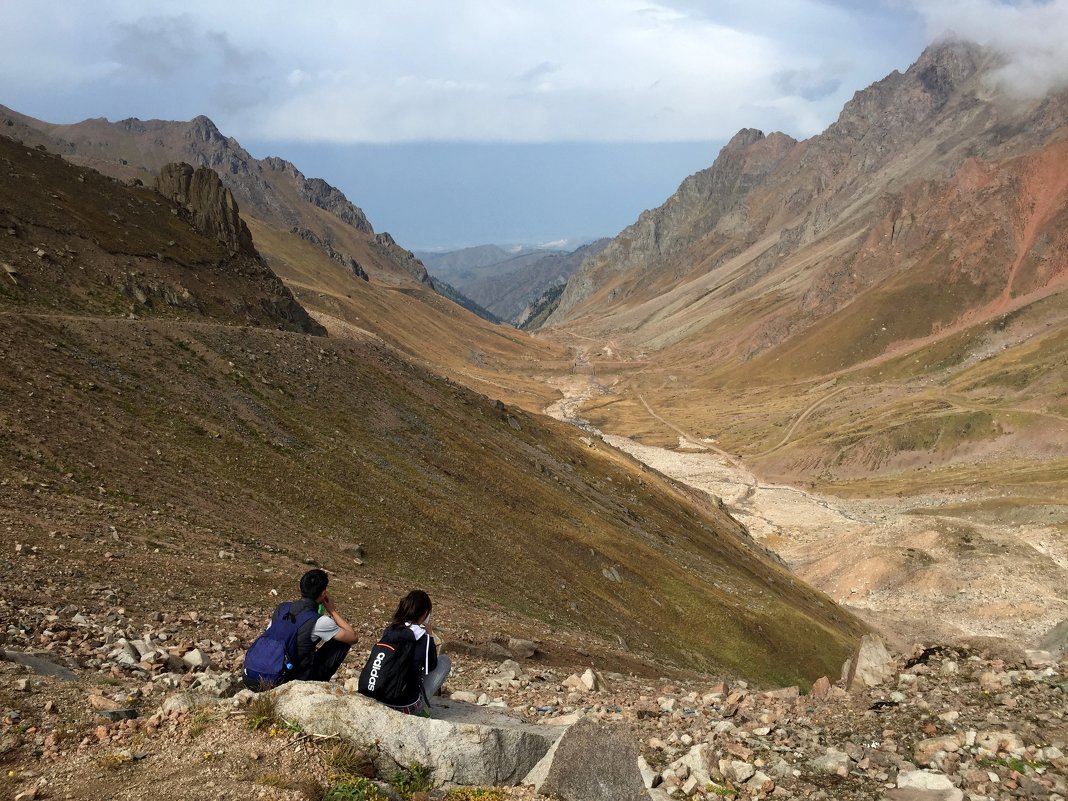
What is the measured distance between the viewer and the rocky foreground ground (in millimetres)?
10430

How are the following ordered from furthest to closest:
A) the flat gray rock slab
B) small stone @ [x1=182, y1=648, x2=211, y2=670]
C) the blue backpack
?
small stone @ [x1=182, y1=648, x2=211, y2=670] → the flat gray rock slab → the blue backpack

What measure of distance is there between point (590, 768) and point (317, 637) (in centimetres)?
491

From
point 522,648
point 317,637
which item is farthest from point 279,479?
point 317,637

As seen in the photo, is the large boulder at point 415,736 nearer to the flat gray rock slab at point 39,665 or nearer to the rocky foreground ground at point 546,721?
the rocky foreground ground at point 546,721

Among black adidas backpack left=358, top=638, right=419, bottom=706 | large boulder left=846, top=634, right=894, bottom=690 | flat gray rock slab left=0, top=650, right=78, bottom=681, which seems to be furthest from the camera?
large boulder left=846, top=634, right=894, bottom=690

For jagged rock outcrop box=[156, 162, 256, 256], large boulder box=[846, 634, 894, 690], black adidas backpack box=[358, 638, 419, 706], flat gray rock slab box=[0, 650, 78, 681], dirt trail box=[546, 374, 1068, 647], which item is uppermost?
jagged rock outcrop box=[156, 162, 256, 256]

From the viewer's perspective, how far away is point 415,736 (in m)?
11.2

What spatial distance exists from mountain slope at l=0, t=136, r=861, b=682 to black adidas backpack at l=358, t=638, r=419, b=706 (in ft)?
33.7

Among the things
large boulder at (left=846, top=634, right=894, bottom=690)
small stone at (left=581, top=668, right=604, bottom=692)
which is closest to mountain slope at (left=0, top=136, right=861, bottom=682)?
small stone at (left=581, top=668, right=604, bottom=692)

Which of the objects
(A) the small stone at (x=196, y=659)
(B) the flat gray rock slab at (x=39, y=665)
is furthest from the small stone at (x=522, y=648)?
(B) the flat gray rock slab at (x=39, y=665)

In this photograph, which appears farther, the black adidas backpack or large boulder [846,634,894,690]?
large boulder [846,634,894,690]

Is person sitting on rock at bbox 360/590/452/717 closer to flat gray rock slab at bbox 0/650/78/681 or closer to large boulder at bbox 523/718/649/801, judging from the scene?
large boulder at bbox 523/718/649/801

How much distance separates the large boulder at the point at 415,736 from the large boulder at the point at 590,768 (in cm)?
49

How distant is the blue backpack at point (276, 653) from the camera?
1272cm
